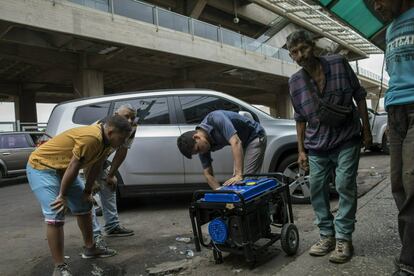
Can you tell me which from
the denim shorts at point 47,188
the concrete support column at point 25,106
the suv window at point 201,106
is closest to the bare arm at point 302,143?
the denim shorts at point 47,188

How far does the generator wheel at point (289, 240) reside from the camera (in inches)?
130

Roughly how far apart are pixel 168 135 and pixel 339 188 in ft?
10.1

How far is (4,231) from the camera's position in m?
5.53

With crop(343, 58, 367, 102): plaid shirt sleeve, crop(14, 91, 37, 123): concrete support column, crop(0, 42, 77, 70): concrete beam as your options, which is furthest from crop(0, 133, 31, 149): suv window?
crop(14, 91, 37, 123): concrete support column

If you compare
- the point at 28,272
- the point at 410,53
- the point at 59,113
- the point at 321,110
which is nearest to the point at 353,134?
the point at 321,110

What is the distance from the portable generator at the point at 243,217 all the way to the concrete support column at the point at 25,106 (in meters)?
27.3

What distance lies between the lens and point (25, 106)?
27969 mm

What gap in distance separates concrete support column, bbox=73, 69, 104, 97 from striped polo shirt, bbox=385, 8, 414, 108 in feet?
60.3

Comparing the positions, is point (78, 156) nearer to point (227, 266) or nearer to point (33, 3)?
point (227, 266)

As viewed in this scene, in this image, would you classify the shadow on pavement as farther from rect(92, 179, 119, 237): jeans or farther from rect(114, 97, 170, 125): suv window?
rect(92, 179, 119, 237): jeans

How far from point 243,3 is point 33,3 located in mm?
20298

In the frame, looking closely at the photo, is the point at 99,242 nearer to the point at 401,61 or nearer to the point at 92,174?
the point at 92,174

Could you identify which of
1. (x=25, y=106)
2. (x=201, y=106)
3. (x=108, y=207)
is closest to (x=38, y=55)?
(x=25, y=106)

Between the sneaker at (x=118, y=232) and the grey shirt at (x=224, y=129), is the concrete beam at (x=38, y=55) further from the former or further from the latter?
the grey shirt at (x=224, y=129)
